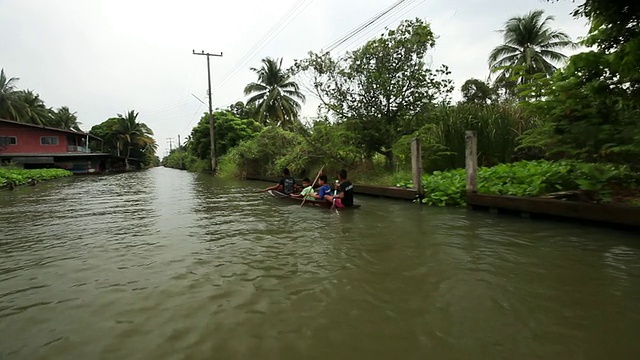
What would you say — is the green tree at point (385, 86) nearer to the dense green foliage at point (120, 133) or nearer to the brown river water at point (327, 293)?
the brown river water at point (327, 293)

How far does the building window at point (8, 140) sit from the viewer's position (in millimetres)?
34438

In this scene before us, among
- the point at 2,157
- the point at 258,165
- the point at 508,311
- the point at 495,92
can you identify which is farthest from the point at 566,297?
the point at 2,157

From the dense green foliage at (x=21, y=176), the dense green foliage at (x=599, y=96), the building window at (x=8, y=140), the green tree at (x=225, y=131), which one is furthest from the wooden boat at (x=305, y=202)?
the building window at (x=8, y=140)

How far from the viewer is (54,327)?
3.21m

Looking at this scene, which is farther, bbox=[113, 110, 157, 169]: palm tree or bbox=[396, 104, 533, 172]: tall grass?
bbox=[113, 110, 157, 169]: palm tree

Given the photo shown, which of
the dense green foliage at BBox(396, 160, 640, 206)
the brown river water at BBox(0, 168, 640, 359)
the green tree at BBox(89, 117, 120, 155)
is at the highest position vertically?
the green tree at BBox(89, 117, 120, 155)

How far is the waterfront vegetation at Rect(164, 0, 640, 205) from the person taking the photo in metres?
5.32

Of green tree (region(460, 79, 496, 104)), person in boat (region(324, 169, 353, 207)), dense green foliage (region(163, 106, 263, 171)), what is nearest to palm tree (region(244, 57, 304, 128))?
dense green foliage (region(163, 106, 263, 171))

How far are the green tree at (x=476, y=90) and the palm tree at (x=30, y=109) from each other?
46.1m

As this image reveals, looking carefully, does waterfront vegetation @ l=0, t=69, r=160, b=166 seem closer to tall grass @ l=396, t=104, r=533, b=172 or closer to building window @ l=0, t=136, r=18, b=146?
building window @ l=0, t=136, r=18, b=146

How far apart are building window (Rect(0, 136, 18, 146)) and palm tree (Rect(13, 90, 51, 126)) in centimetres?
733

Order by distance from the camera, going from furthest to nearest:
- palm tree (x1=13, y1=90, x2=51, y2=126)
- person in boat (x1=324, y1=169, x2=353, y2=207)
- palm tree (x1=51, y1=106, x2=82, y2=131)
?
palm tree (x1=51, y1=106, x2=82, y2=131) < palm tree (x1=13, y1=90, x2=51, y2=126) < person in boat (x1=324, y1=169, x2=353, y2=207)

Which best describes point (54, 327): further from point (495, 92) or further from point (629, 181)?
point (495, 92)

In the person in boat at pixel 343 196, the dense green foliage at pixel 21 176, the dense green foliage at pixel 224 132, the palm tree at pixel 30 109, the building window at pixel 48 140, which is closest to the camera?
the person in boat at pixel 343 196
